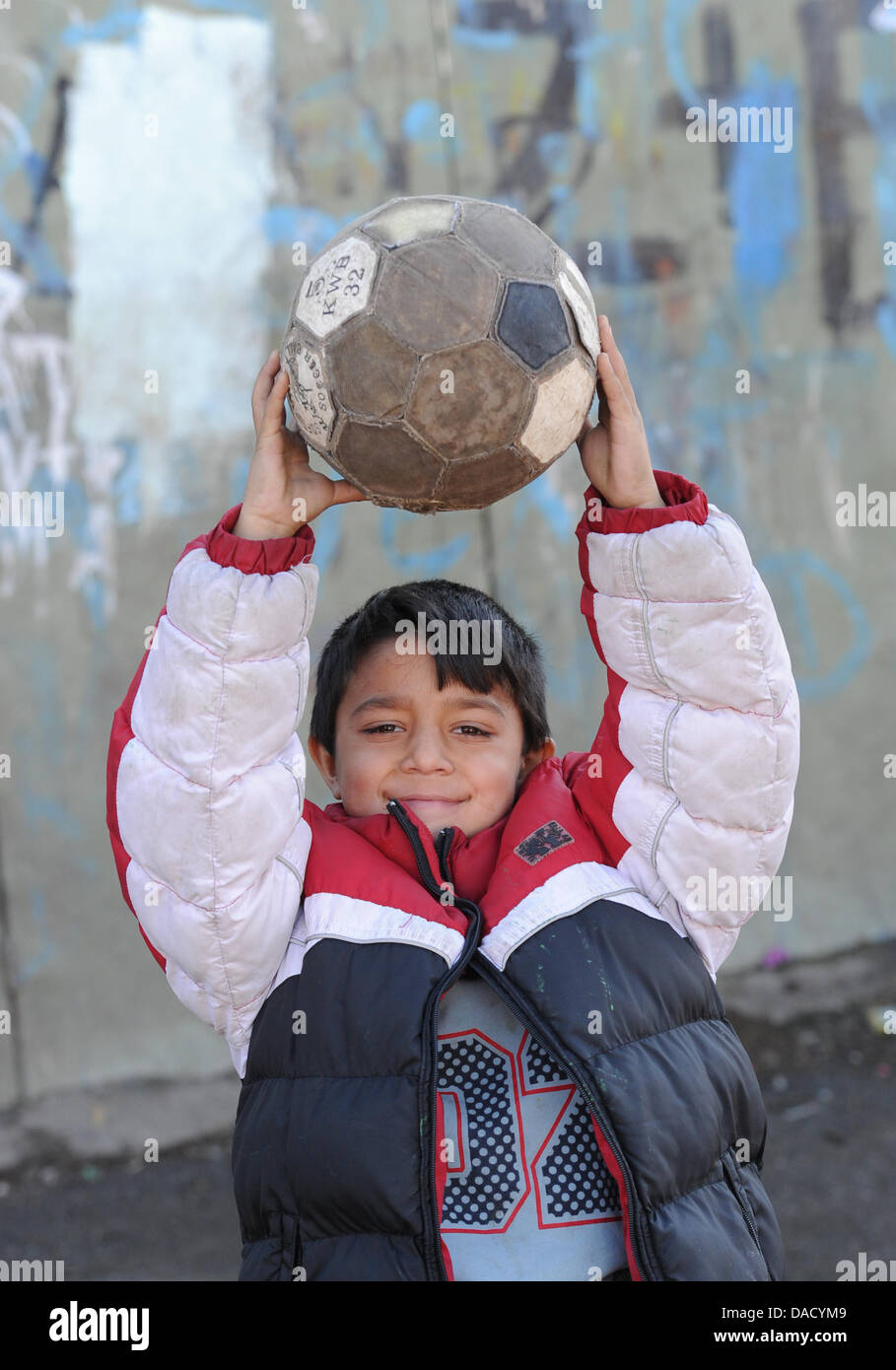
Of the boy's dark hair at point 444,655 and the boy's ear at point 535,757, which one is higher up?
the boy's dark hair at point 444,655

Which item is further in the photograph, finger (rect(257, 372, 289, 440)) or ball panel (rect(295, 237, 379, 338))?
finger (rect(257, 372, 289, 440))

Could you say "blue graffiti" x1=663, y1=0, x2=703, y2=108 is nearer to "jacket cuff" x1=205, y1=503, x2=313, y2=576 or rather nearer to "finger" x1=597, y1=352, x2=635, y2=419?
"finger" x1=597, y1=352, x2=635, y2=419

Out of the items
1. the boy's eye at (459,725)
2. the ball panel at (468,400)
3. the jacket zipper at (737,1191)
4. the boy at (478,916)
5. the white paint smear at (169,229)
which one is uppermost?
the white paint smear at (169,229)

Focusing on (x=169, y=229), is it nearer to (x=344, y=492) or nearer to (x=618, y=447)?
(x=344, y=492)

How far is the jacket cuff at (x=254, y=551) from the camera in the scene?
2100mm

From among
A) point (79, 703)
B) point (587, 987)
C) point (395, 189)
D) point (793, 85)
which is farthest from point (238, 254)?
point (587, 987)

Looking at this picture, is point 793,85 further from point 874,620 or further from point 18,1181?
point 18,1181

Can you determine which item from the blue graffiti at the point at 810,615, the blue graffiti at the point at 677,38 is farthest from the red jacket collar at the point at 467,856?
the blue graffiti at the point at 677,38

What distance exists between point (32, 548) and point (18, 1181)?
2.03 metres

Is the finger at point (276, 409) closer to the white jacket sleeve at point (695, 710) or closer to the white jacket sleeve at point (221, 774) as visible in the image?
the white jacket sleeve at point (221, 774)

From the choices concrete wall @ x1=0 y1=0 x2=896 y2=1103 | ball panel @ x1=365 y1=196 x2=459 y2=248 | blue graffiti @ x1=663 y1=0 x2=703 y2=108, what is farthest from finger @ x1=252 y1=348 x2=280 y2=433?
blue graffiti @ x1=663 y1=0 x2=703 y2=108

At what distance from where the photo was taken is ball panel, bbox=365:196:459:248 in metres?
2.06

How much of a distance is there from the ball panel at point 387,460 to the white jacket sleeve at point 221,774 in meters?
0.16

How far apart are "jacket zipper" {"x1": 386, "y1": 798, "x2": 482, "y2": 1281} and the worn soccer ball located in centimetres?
61
